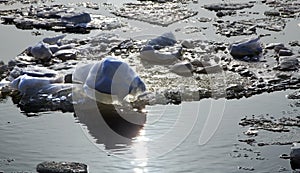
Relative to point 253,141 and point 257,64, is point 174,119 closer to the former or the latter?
point 253,141

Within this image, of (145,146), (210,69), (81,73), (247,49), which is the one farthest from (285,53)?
(145,146)

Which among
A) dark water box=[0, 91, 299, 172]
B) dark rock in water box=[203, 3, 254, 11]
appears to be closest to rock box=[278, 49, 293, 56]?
dark water box=[0, 91, 299, 172]

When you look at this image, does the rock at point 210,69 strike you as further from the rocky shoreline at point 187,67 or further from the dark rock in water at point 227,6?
the dark rock in water at point 227,6

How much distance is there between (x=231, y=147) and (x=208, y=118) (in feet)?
2.93

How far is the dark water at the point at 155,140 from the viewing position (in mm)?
5875

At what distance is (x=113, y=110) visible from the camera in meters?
7.36

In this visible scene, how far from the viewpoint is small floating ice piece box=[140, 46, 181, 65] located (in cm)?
927

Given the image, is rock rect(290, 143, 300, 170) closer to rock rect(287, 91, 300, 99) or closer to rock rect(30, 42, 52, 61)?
rock rect(287, 91, 300, 99)

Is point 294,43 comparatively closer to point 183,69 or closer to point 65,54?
point 183,69

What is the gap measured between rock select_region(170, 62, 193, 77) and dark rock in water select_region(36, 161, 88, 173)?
10.7 feet

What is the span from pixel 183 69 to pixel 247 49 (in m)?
1.44

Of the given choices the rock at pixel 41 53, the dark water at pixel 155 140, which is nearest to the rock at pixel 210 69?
the dark water at pixel 155 140

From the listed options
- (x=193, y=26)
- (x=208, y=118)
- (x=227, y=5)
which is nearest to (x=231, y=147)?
(x=208, y=118)

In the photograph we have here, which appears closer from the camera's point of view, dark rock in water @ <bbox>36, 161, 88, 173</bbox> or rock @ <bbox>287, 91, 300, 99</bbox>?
dark rock in water @ <bbox>36, 161, 88, 173</bbox>
